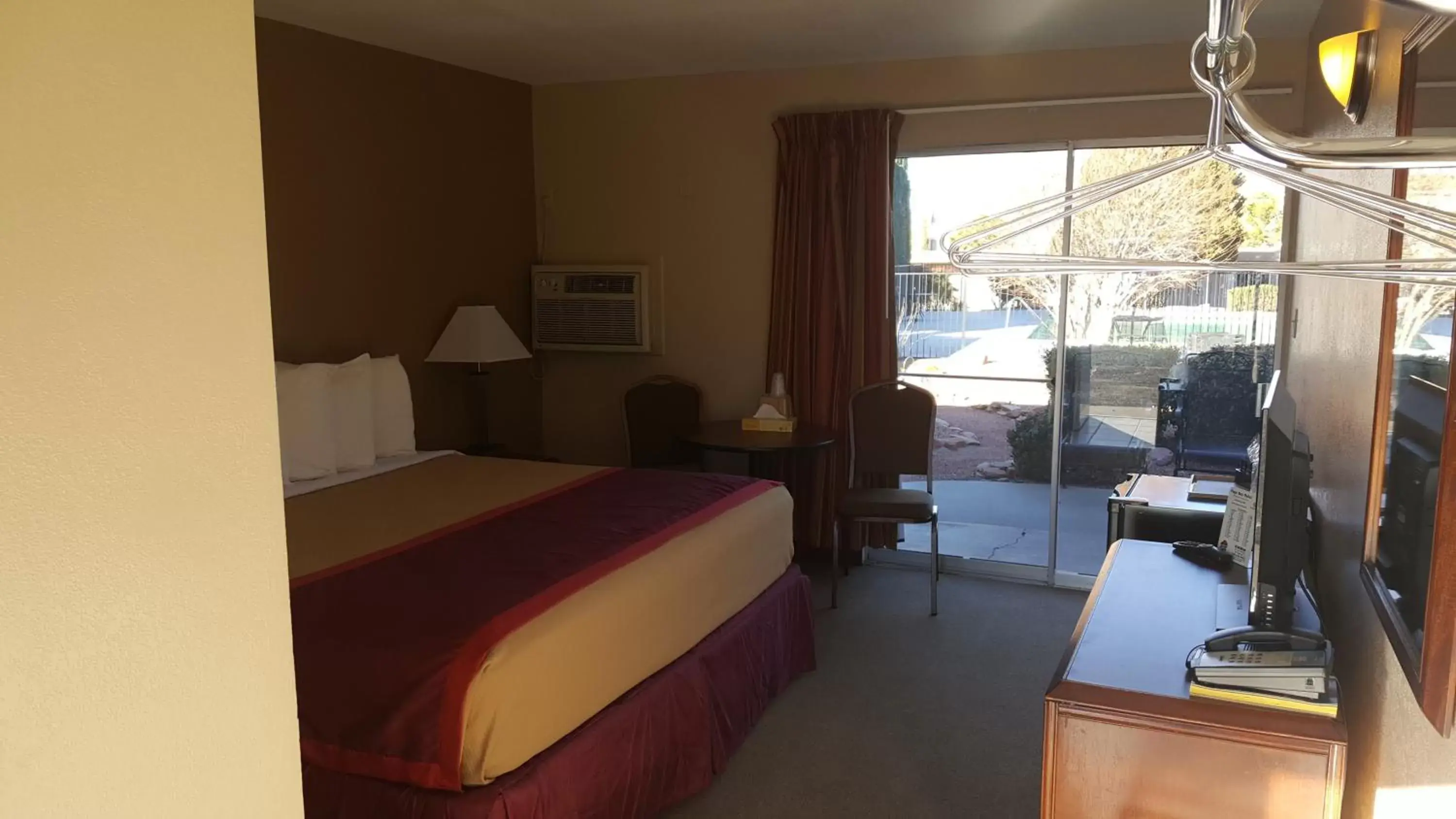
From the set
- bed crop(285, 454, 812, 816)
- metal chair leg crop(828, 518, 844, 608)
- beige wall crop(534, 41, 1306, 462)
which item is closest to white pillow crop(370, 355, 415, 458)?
bed crop(285, 454, 812, 816)

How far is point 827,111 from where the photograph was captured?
4918 millimetres

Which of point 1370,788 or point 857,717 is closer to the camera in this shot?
point 1370,788

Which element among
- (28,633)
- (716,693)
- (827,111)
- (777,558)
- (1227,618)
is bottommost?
(716,693)

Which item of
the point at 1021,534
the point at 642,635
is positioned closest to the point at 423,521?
the point at 642,635

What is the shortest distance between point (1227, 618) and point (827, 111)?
3.34 meters

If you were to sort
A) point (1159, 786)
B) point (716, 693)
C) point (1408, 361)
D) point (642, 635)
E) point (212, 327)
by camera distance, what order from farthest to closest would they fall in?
1. point (716, 693)
2. point (642, 635)
3. point (1159, 786)
4. point (1408, 361)
5. point (212, 327)

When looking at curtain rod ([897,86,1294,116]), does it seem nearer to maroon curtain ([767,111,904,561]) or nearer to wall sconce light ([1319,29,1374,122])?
maroon curtain ([767,111,904,561])

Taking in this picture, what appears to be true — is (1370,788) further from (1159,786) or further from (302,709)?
(302,709)

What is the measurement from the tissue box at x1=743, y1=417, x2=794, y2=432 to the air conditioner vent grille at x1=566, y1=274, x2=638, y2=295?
107cm

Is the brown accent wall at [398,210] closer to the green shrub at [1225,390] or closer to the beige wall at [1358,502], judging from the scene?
the green shrub at [1225,390]

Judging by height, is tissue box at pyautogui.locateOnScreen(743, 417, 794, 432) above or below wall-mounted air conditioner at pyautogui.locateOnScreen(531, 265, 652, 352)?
below

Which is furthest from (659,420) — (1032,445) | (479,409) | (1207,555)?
(1207,555)

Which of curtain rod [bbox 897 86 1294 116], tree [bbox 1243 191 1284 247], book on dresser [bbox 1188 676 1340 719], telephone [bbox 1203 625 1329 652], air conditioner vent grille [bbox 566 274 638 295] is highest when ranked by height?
curtain rod [bbox 897 86 1294 116]

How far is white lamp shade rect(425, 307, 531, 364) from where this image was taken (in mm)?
4863
